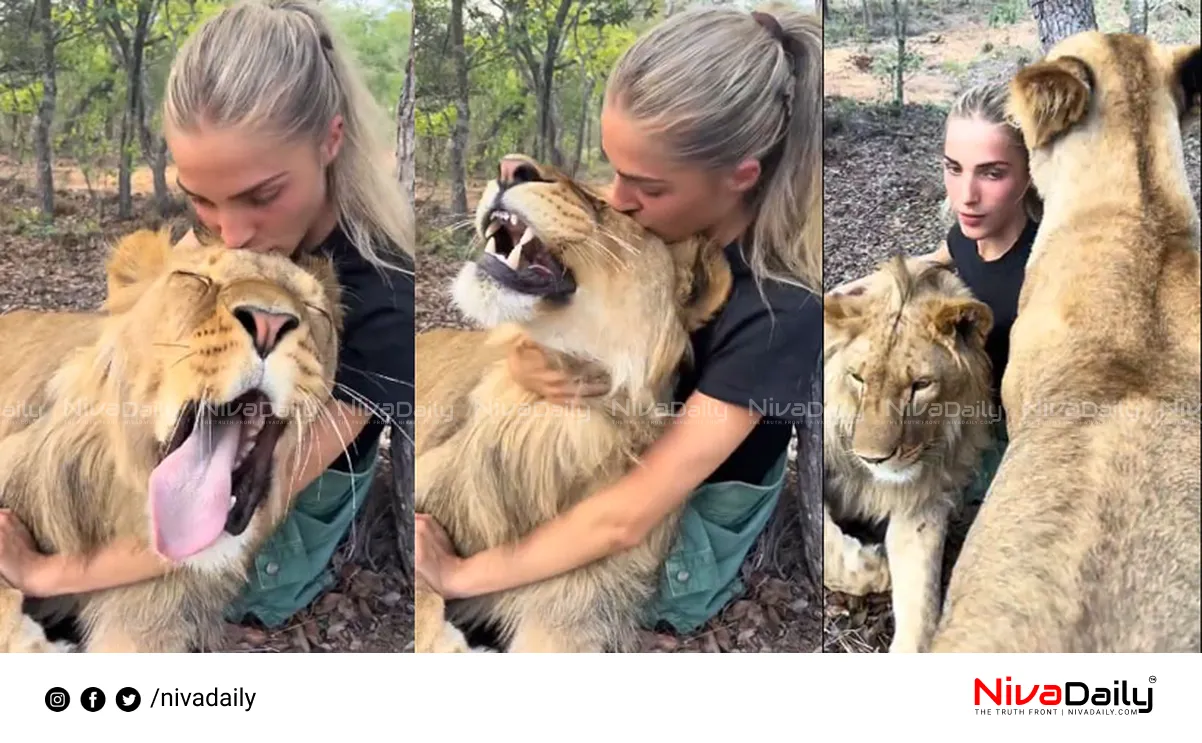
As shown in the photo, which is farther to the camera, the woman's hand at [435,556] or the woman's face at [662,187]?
the woman's hand at [435,556]

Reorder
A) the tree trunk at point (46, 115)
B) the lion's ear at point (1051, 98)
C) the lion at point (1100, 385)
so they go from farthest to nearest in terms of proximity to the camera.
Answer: the tree trunk at point (46, 115)
the lion's ear at point (1051, 98)
the lion at point (1100, 385)

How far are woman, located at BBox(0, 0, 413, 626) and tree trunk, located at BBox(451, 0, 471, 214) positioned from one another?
15 cm

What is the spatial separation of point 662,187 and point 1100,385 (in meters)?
1.14

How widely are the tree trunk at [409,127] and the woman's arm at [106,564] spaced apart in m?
0.59

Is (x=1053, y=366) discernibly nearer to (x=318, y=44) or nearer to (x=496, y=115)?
(x=496, y=115)

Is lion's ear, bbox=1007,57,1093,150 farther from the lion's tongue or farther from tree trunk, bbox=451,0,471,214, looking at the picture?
the lion's tongue

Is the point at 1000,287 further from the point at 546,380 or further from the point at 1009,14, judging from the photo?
the point at 546,380

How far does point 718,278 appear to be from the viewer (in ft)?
10.9

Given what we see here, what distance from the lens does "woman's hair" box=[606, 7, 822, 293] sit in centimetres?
329

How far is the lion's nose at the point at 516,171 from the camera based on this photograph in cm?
335
